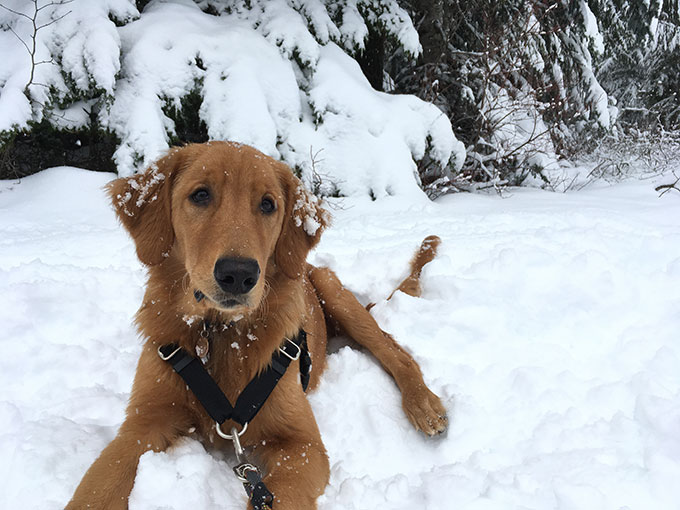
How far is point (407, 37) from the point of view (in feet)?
21.2

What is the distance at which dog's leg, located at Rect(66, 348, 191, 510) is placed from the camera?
1.52 metres

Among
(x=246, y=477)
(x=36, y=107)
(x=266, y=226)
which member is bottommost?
(x=36, y=107)

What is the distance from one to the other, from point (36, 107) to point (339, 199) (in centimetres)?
368

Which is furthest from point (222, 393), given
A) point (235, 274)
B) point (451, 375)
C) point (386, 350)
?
point (451, 375)

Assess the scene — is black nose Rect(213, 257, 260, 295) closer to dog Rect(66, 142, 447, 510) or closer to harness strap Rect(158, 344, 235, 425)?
dog Rect(66, 142, 447, 510)

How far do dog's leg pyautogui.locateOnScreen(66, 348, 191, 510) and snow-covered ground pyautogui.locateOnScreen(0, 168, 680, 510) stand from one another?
92 millimetres

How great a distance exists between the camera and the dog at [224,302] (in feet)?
5.51

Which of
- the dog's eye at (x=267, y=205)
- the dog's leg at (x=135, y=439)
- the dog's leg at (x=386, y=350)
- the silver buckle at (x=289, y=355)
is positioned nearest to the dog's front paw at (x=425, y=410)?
the dog's leg at (x=386, y=350)

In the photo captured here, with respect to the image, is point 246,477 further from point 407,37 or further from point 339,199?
point 407,37

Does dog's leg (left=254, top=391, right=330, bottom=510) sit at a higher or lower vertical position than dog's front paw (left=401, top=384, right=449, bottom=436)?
higher

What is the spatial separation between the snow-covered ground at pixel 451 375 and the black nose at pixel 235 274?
2.21ft

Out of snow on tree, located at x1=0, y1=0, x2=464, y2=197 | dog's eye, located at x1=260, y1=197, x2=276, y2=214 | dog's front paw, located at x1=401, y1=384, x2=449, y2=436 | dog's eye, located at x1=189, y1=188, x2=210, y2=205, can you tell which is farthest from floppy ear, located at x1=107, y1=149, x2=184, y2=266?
snow on tree, located at x1=0, y1=0, x2=464, y2=197

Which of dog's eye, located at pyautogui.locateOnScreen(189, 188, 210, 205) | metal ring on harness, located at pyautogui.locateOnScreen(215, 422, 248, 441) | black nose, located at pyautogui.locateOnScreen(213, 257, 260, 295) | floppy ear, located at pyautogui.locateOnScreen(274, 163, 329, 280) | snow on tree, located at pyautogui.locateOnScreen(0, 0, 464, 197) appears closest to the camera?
black nose, located at pyautogui.locateOnScreen(213, 257, 260, 295)

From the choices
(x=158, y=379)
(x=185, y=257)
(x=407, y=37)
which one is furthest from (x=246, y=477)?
(x=407, y=37)
